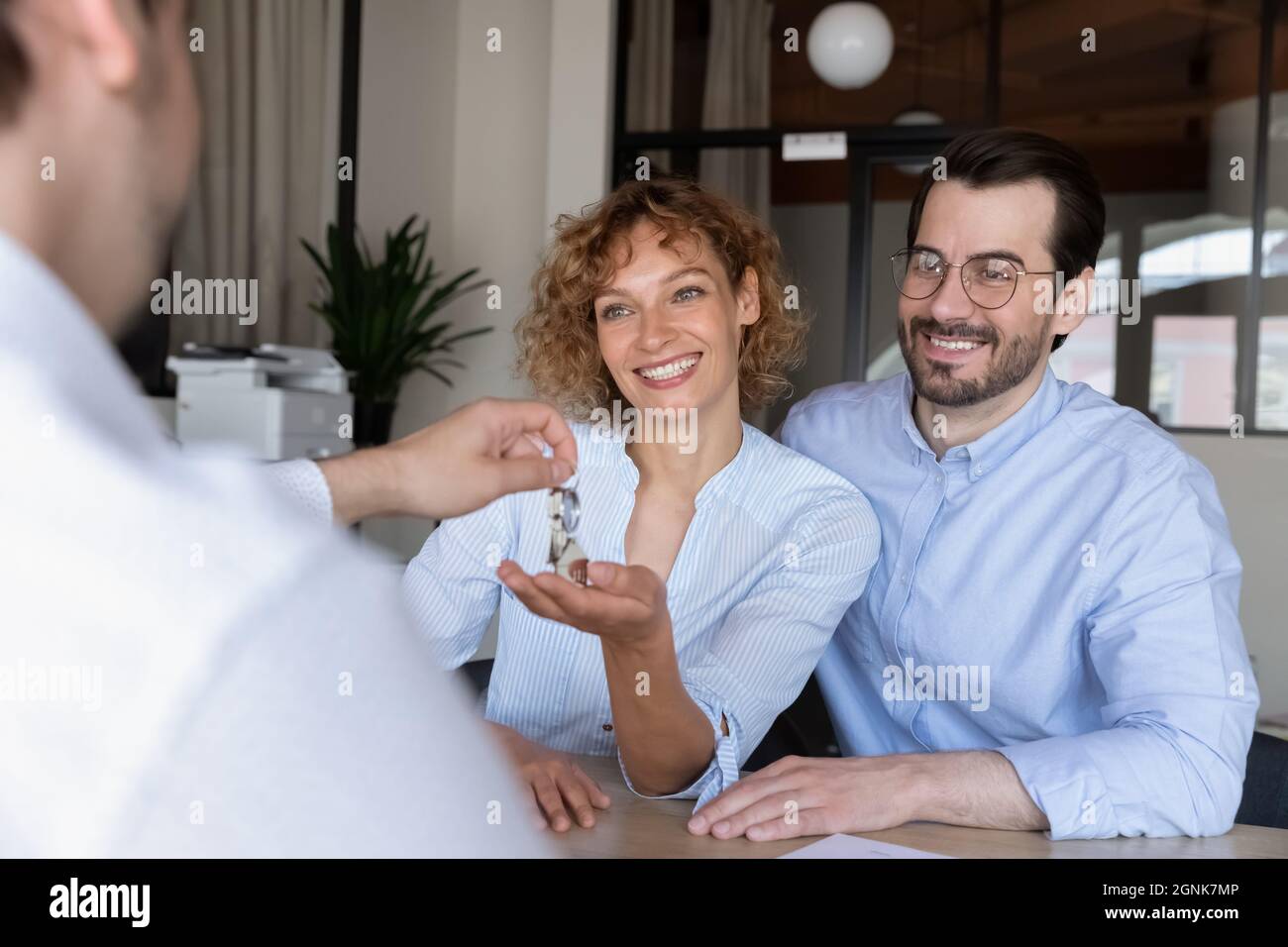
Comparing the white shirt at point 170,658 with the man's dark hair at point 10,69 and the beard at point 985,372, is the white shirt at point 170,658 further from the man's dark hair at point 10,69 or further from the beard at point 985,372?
the beard at point 985,372

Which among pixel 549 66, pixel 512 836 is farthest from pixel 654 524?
pixel 549 66

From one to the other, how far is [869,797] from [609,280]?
1.23 meters

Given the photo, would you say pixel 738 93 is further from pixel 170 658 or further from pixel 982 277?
pixel 170 658

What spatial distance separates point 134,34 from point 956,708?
5.92 feet

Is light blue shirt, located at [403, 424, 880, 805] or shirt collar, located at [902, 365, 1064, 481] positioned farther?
shirt collar, located at [902, 365, 1064, 481]

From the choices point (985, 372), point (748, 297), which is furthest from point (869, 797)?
point (748, 297)

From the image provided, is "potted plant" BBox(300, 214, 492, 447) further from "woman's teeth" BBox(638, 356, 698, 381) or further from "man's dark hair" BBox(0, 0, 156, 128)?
"man's dark hair" BBox(0, 0, 156, 128)

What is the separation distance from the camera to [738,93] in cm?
609

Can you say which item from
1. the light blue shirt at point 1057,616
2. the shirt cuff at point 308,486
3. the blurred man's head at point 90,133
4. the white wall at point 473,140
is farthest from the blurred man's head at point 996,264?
the white wall at point 473,140

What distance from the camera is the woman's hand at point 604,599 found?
1.19 meters

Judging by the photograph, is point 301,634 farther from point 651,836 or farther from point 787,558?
point 787,558

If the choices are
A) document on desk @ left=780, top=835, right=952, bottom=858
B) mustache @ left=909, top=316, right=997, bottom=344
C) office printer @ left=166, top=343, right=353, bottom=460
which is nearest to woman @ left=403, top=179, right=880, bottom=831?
document on desk @ left=780, top=835, right=952, bottom=858

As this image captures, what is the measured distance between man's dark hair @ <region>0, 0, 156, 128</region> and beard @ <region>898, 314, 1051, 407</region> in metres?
1.83

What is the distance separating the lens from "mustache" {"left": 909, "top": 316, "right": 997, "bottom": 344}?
2141 millimetres
